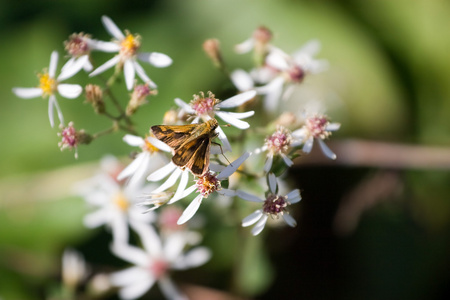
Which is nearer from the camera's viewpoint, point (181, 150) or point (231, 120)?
point (181, 150)

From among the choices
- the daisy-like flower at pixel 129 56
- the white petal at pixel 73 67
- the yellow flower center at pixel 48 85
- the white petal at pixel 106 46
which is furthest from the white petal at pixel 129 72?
the yellow flower center at pixel 48 85

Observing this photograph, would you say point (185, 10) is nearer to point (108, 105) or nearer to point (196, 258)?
point (108, 105)

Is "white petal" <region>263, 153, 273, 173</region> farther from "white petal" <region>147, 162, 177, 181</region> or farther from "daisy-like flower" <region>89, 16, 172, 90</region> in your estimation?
"daisy-like flower" <region>89, 16, 172, 90</region>

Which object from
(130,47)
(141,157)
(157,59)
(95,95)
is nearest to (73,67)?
(95,95)

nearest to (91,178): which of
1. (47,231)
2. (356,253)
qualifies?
(47,231)

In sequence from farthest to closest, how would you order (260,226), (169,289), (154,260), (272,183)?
1. (169,289)
2. (154,260)
3. (272,183)
4. (260,226)

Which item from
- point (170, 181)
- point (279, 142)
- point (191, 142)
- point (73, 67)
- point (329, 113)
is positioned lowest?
point (170, 181)

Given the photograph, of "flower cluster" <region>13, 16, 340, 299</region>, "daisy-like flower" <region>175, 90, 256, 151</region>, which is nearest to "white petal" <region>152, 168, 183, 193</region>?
"flower cluster" <region>13, 16, 340, 299</region>

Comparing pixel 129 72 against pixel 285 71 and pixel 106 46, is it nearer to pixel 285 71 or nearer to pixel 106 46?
pixel 106 46
